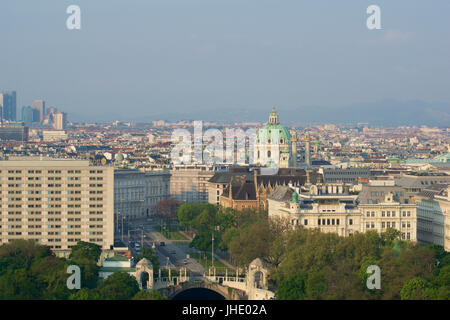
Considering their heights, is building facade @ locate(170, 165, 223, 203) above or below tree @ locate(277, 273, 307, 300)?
above

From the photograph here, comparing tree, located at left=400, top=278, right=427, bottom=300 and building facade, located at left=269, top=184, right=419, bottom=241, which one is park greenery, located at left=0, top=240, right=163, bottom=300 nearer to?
building facade, located at left=269, top=184, right=419, bottom=241

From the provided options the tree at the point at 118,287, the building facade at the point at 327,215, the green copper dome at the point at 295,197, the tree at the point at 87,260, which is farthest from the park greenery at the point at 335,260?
the tree at the point at 87,260

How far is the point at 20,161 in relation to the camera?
395ft

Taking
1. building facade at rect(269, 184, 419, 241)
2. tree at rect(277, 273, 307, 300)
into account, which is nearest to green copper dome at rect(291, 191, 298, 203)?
building facade at rect(269, 184, 419, 241)

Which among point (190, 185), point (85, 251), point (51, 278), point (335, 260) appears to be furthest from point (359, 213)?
point (190, 185)

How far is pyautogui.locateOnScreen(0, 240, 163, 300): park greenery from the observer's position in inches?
3292

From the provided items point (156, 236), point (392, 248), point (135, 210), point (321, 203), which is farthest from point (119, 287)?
point (135, 210)

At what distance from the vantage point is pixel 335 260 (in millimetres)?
95562

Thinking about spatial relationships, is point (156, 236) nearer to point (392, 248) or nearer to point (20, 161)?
point (20, 161)

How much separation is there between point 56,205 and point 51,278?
1114 inches

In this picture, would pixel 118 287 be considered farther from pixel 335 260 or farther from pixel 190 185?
pixel 190 185

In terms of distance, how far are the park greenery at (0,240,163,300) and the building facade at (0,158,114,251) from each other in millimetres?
11434

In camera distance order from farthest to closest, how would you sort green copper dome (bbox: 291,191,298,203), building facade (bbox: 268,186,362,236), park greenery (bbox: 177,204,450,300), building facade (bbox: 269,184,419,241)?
green copper dome (bbox: 291,191,298,203) < building facade (bbox: 269,184,419,241) < building facade (bbox: 268,186,362,236) < park greenery (bbox: 177,204,450,300)
